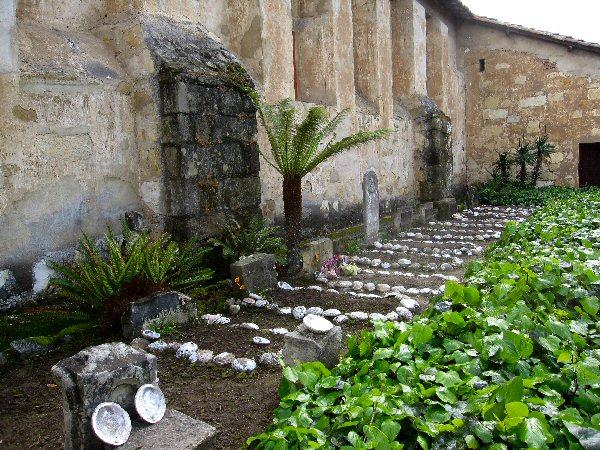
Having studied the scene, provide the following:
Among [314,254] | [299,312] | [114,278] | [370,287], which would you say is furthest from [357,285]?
[114,278]

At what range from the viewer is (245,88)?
5.84 metres

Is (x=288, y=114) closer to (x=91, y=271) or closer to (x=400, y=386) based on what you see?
(x=91, y=271)

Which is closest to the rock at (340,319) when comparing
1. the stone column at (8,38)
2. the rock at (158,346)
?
the rock at (158,346)

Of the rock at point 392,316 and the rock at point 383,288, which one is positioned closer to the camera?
the rock at point 392,316

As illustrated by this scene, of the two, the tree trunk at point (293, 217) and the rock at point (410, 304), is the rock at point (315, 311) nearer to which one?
the rock at point (410, 304)

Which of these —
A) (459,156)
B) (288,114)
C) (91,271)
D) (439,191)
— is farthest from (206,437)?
(459,156)

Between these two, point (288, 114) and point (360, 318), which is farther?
point (288, 114)

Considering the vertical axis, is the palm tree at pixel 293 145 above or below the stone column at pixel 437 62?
below

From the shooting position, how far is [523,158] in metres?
15.1

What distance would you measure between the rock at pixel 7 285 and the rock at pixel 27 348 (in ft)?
2.40

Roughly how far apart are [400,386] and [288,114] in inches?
170

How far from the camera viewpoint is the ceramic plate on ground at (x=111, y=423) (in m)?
2.12

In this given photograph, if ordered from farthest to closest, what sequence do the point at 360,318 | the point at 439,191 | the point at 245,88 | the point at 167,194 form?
the point at 439,191 < the point at 245,88 < the point at 167,194 < the point at 360,318

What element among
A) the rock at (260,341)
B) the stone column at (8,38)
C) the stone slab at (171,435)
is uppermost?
the stone column at (8,38)
